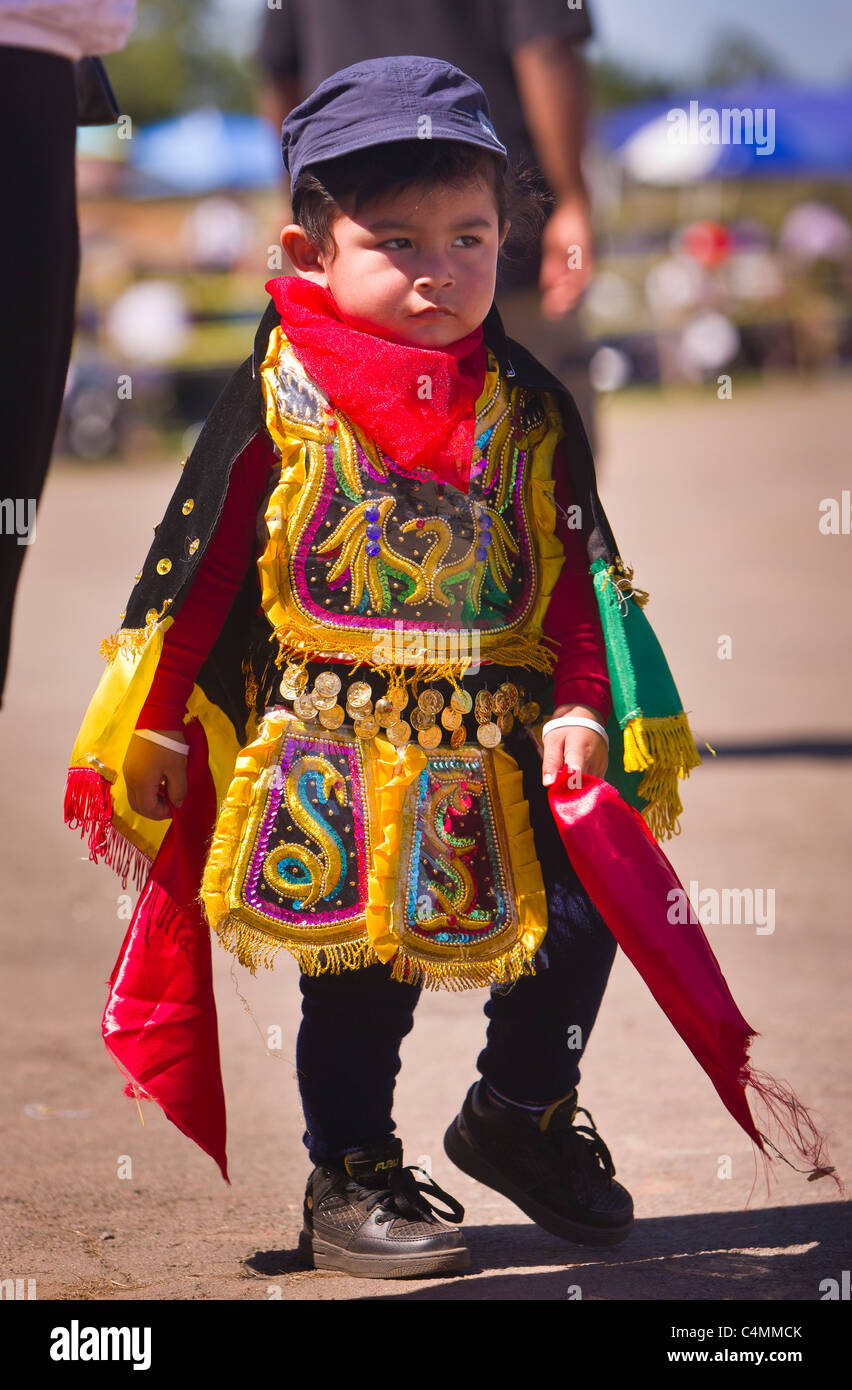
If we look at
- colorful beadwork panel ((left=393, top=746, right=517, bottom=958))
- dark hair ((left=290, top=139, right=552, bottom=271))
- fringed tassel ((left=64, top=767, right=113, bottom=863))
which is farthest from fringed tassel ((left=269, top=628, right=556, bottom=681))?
dark hair ((left=290, top=139, right=552, bottom=271))

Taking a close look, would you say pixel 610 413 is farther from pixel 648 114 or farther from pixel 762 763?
pixel 762 763

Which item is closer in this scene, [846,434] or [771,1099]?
[771,1099]

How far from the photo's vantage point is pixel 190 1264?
232cm

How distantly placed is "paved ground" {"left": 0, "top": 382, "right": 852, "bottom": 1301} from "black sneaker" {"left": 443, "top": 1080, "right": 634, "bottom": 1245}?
48 millimetres

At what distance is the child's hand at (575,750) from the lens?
2.14 meters

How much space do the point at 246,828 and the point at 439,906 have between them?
258 millimetres

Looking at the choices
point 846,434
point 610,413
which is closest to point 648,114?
point 610,413

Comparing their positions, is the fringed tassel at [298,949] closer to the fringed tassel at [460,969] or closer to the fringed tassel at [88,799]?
the fringed tassel at [460,969]

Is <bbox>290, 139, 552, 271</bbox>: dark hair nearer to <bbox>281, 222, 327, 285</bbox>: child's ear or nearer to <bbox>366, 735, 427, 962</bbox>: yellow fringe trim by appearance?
<bbox>281, 222, 327, 285</bbox>: child's ear

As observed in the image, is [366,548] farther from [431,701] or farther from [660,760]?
[660,760]

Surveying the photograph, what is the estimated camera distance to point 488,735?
2.18 meters

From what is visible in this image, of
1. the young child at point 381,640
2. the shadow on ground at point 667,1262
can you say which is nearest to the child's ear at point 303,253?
the young child at point 381,640

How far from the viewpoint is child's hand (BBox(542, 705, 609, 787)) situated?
84.4 inches

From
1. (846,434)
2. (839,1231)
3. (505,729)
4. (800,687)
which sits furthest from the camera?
(846,434)
